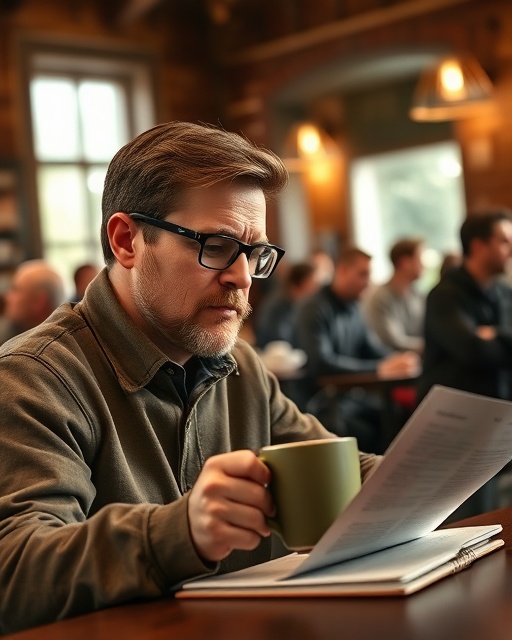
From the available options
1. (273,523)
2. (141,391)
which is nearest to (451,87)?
(141,391)

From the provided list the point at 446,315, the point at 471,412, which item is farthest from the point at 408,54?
the point at 471,412

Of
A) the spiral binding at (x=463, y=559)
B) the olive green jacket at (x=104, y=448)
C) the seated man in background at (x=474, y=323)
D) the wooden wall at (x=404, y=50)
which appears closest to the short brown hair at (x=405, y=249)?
the wooden wall at (x=404, y=50)

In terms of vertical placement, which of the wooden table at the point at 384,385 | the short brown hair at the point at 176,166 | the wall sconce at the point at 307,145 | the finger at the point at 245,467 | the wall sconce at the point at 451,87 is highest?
the wall sconce at the point at 451,87

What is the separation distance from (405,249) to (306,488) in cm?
627

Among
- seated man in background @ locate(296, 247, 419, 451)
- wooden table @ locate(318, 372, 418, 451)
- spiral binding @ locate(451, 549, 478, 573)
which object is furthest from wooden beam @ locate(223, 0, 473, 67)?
spiral binding @ locate(451, 549, 478, 573)

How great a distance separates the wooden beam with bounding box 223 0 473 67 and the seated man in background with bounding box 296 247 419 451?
258 cm

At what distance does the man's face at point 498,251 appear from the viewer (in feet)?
15.5

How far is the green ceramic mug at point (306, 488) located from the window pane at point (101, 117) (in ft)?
25.8

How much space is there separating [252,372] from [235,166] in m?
0.37

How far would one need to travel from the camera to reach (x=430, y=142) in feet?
29.4

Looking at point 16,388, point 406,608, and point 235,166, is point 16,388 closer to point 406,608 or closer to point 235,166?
point 235,166

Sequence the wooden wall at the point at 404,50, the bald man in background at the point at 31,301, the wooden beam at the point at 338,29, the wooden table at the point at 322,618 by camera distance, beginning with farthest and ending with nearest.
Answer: the wooden beam at the point at 338,29 → the wooden wall at the point at 404,50 → the bald man in background at the point at 31,301 → the wooden table at the point at 322,618

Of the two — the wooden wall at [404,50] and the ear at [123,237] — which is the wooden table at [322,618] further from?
the wooden wall at [404,50]

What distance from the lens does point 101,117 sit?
8.84 metres
